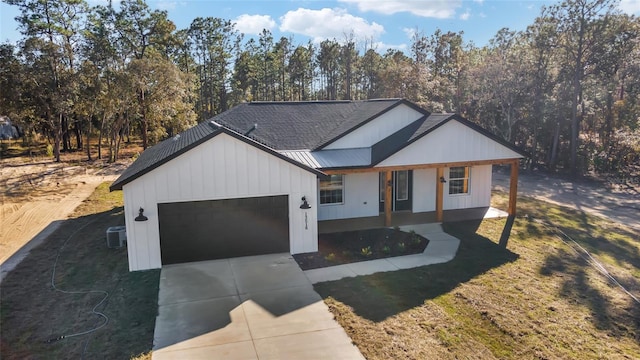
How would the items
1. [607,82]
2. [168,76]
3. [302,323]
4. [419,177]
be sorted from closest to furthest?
[302,323] → [419,177] → [607,82] → [168,76]

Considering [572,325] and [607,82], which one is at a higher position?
[607,82]

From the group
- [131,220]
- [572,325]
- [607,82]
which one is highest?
[607,82]

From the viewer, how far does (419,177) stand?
17.2 meters

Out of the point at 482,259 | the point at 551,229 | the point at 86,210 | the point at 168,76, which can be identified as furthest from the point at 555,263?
the point at 168,76

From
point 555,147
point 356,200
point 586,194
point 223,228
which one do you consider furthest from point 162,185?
point 555,147

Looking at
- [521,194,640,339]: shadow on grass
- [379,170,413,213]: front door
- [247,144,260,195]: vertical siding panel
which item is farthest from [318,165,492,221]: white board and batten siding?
[247,144,260,195]: vertical siding panel

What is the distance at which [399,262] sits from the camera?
40.0ft

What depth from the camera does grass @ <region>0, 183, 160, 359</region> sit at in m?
7.77

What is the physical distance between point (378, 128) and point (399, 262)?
21.3 ft

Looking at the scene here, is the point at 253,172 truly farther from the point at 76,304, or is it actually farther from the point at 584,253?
the point at 584,253

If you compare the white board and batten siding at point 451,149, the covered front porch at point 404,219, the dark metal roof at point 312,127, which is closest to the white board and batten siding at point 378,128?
the dark metal roof at point 312,127

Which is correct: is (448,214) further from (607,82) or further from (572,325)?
(607,82)

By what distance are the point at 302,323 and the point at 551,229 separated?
11427 mm

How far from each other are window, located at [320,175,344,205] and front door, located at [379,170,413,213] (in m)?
1.73
